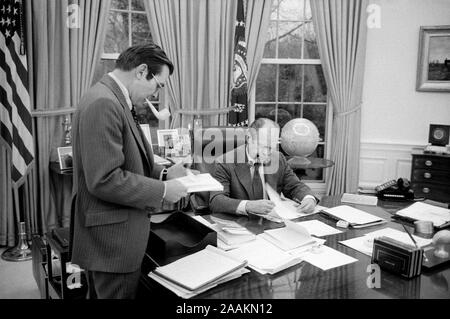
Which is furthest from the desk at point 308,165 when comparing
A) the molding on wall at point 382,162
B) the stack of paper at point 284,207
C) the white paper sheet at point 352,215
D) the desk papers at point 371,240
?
the desk papers at point 371,240

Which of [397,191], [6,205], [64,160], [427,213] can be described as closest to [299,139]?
[397,191]

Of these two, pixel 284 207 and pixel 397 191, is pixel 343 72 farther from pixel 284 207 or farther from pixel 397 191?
pixel 284 207

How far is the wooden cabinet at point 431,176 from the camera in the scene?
4.16 metres

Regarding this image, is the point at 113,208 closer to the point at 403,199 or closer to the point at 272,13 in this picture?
the point at 403,199

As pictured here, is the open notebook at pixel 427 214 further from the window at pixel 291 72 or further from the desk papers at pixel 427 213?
the window at pixel 291 72

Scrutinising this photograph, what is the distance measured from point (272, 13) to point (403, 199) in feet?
9.09

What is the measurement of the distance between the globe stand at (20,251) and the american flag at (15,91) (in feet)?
1.54

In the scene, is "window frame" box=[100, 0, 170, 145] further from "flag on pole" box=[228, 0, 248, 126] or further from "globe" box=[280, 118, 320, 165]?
"globe" box=[280, 118, 320, 165]

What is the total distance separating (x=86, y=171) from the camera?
145 cm

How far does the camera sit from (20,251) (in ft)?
11.7

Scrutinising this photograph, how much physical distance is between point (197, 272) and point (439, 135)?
12.2ft

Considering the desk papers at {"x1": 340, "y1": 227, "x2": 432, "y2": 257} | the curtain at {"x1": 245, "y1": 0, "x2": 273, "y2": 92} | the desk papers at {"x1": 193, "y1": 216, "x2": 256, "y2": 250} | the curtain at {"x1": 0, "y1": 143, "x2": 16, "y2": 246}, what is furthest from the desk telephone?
the curtain at {"x1": 0, "y1": 143, "x2": 16, "y2": 246}

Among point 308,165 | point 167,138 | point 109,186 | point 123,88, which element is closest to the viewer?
point 109,186
